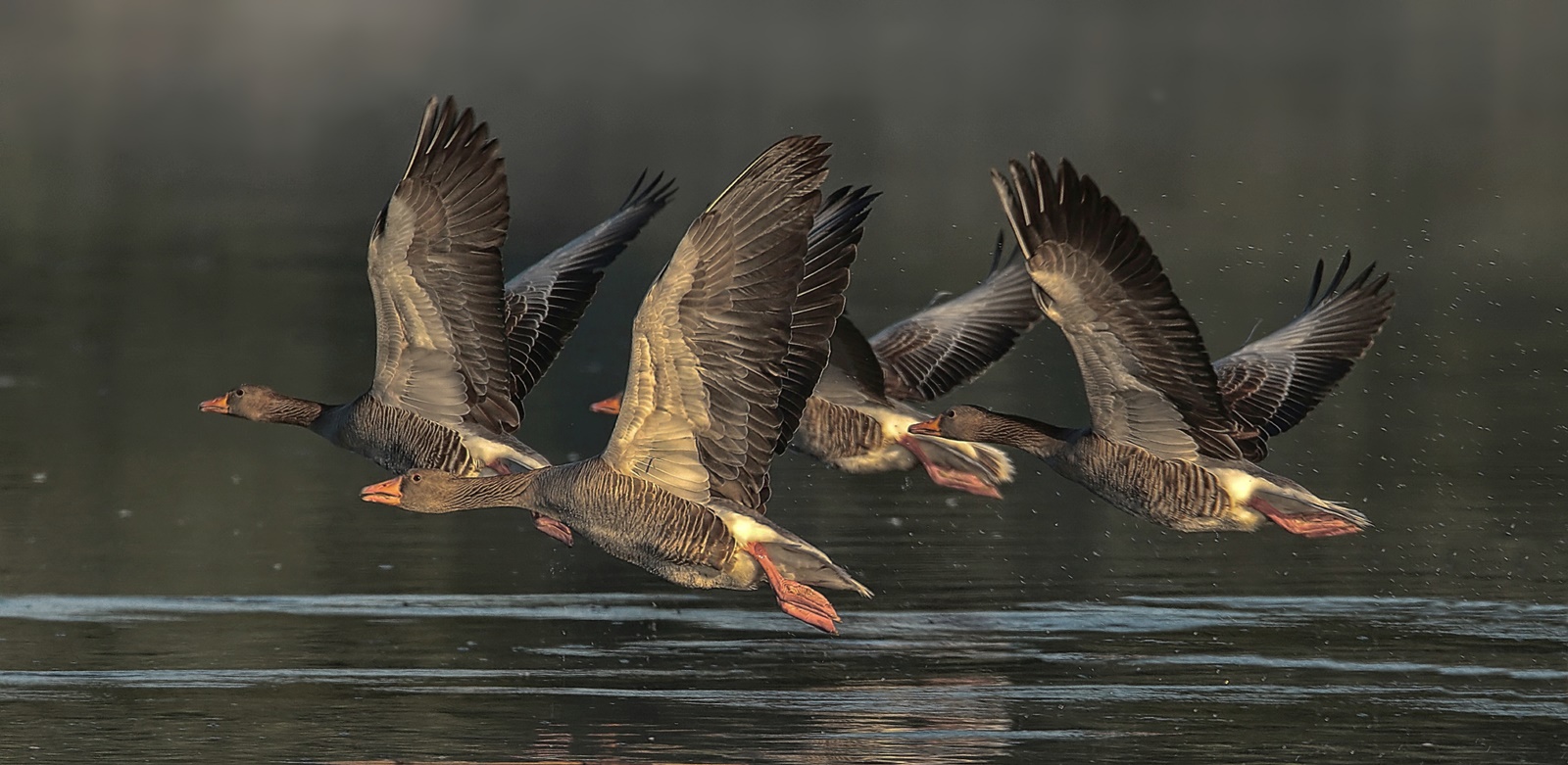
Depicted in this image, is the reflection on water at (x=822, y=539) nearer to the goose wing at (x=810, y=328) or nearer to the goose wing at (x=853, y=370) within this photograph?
the goose wing at (x=853, y=370)

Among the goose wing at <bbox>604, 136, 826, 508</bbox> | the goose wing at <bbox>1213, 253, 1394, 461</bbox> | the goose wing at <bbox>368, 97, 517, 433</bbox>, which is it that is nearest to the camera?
the goose wing at <bbox>604, 136, 826, 508</bbox>

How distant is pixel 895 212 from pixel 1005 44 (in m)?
47.5

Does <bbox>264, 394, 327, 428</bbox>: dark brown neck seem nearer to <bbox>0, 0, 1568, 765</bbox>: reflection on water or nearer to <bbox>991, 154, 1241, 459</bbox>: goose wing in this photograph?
<bbox>0, 0, 1568, 765</bbox>: reflection on water

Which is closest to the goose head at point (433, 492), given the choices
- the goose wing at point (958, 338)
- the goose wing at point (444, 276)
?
the goose wing at point (444, 276)

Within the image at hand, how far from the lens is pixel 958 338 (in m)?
17.2

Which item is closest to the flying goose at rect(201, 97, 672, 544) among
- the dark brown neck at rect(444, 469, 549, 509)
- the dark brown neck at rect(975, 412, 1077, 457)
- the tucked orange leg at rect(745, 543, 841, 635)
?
the dark brown neck at rect(444, 469, 549, 509)

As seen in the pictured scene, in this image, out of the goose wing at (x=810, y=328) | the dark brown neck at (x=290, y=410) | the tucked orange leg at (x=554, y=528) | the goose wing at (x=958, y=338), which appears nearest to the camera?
the goose wing at (x=810, y=328)

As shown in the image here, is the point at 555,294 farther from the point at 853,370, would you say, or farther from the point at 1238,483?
the point at 1238,483

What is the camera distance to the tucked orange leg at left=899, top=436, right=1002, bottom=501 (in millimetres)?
16391

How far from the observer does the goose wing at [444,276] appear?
14.0m

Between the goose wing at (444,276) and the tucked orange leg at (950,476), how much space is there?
267cm

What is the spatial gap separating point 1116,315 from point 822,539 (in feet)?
13.1

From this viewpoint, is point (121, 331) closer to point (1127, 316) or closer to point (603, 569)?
point (603, 569)

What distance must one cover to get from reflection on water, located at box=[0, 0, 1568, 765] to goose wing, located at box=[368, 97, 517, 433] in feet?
3.56
